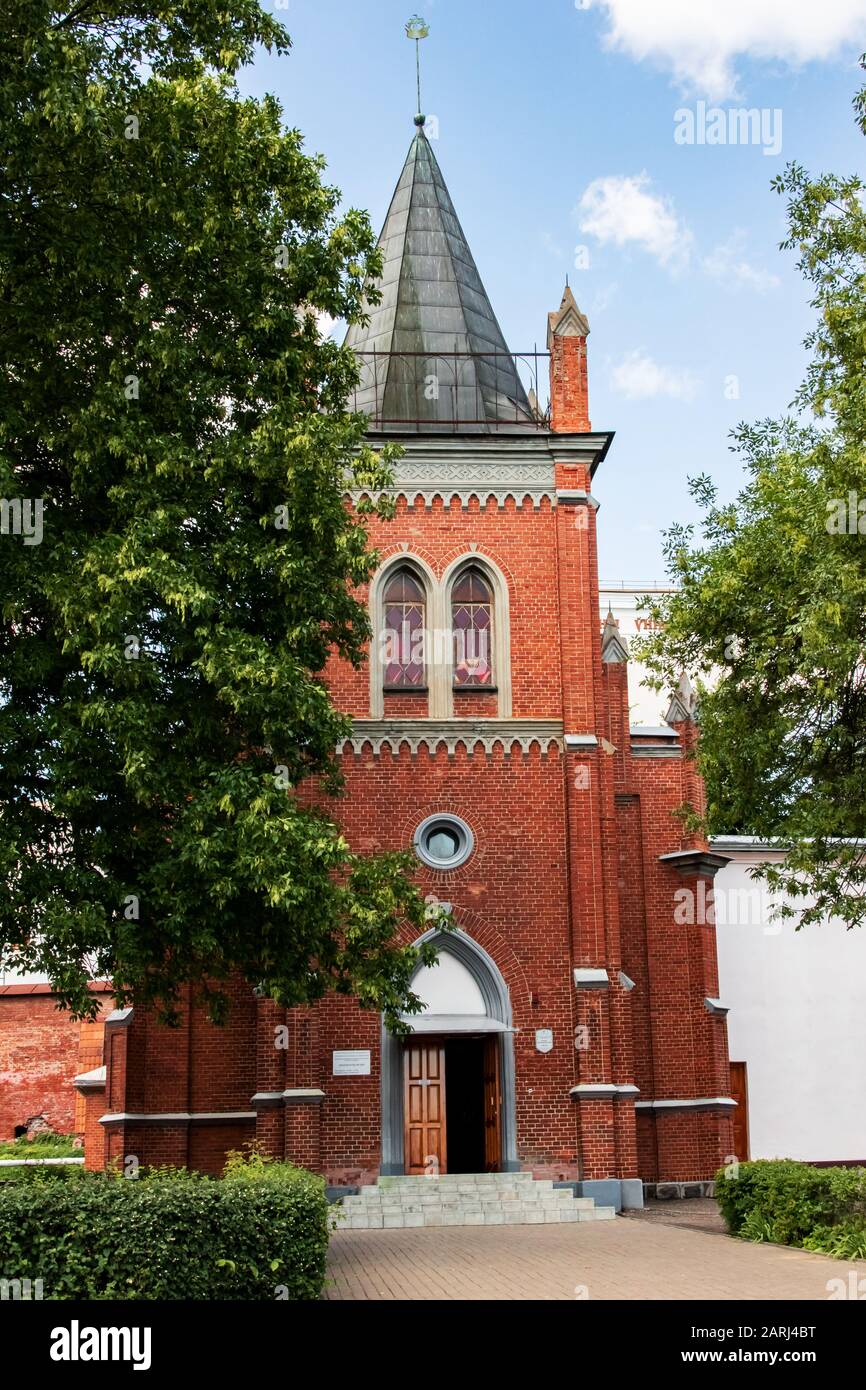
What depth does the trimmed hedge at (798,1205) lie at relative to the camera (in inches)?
568

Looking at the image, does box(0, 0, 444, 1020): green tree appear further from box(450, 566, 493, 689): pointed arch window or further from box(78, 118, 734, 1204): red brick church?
box(450, 566, 493, 689): pointed arch window

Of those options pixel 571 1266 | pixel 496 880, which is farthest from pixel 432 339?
pixel 571 1266

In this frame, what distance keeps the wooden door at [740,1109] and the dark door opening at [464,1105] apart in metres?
6.07

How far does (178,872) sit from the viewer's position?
1330 centimetres

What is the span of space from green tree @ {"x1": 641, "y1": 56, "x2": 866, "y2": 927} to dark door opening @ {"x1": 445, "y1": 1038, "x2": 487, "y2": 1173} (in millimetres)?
6408

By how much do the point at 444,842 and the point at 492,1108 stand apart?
13.2 ft

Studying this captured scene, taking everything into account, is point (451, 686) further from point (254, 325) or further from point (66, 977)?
point (66, 977)

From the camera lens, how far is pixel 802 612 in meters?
14.6

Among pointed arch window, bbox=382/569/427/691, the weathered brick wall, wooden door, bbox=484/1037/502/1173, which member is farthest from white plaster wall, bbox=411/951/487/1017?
the weathered brick wall

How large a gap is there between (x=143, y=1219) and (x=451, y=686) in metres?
12.4

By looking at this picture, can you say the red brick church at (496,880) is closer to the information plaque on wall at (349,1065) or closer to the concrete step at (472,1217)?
the information plaque on wall at (349,1065)

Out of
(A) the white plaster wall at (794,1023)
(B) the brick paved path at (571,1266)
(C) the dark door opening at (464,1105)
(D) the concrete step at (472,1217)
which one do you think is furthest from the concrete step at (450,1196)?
(A) the white plaster wall at (794,1023)

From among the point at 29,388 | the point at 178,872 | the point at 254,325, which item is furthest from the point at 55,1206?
the point at 254,325

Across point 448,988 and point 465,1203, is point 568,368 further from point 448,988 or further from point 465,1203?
point 465,1203
